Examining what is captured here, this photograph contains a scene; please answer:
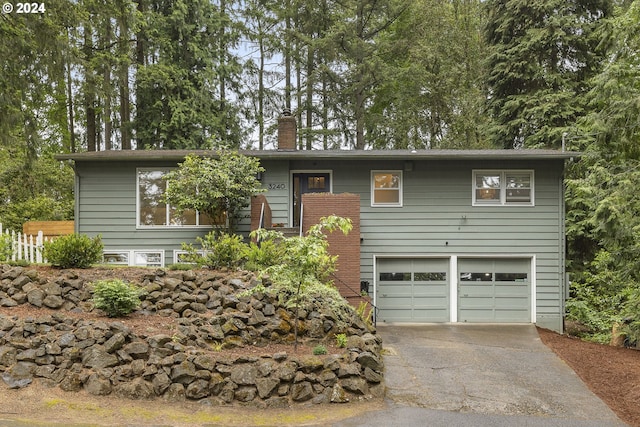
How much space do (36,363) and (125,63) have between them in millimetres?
15455

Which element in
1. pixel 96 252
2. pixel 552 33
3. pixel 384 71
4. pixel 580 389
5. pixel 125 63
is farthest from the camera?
pixel 384 71

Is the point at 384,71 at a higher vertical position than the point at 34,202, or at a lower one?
higher

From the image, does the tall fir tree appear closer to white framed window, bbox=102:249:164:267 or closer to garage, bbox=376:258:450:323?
garage, bbox=376:258:450:323

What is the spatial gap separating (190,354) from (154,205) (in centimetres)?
704

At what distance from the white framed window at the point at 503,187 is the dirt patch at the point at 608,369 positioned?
12.1 ft

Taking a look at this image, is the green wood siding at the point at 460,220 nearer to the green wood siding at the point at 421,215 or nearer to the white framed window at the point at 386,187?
the green wood siding at the point at 421,215

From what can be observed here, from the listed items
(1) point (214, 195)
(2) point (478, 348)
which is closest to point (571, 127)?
(2) point (478, 348)

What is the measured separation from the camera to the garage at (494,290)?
1291 centimetres

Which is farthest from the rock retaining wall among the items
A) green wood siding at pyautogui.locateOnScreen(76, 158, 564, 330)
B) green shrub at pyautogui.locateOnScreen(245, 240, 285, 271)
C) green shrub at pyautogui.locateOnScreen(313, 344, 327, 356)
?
green wood siding at pyautogui.locateOnScreen(76, 158, 564, 330)

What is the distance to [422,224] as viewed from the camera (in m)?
12.9

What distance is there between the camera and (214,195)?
11070mm

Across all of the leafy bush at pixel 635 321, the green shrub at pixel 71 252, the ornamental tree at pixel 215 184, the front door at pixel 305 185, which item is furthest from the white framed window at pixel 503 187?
the green shrub at pixel 71 252

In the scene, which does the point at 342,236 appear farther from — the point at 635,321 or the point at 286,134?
the point at 635,321

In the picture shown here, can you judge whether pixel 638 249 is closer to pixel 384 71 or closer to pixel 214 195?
pixel 214 195
